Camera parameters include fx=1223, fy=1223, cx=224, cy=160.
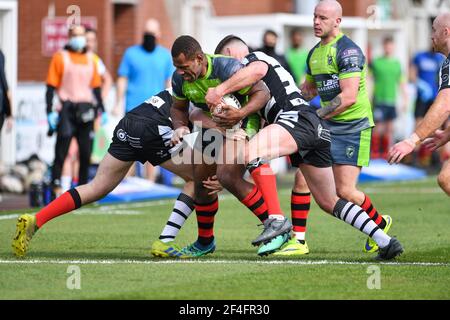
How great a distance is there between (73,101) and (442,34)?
775 cm

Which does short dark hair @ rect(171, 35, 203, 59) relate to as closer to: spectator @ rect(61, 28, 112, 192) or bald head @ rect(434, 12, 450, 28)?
bald head @ rect(434, 12, 450, 28)

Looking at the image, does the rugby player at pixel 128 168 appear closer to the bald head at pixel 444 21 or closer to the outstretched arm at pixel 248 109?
the outstretched arm at pixel 248 109

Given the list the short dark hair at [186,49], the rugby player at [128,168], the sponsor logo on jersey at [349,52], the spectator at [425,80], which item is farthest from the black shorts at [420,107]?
the short dark hair at [186,49]

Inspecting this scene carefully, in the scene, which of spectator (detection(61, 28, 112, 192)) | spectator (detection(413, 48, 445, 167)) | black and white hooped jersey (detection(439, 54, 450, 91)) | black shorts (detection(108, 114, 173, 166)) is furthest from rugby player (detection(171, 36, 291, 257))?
spectator (detection(413, 48, 445, 167))

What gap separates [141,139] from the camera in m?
10.9

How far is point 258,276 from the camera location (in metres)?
9.23

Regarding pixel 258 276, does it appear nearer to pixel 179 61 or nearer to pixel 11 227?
pixel 179 61

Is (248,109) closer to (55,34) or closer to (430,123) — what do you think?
(430,123)

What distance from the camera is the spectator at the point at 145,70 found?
19.2 metres

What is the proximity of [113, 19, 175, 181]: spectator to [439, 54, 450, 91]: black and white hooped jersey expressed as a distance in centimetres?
941

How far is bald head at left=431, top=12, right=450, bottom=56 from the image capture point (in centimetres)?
1032

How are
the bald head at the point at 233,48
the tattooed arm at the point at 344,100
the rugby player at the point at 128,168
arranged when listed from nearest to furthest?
the rugby player at the point at 128,168, the tattooed arm at the point at 344,100, the bald head at the point at 233,48

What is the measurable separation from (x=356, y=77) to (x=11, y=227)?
4372mm

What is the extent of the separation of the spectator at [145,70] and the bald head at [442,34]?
9134 millimetres
